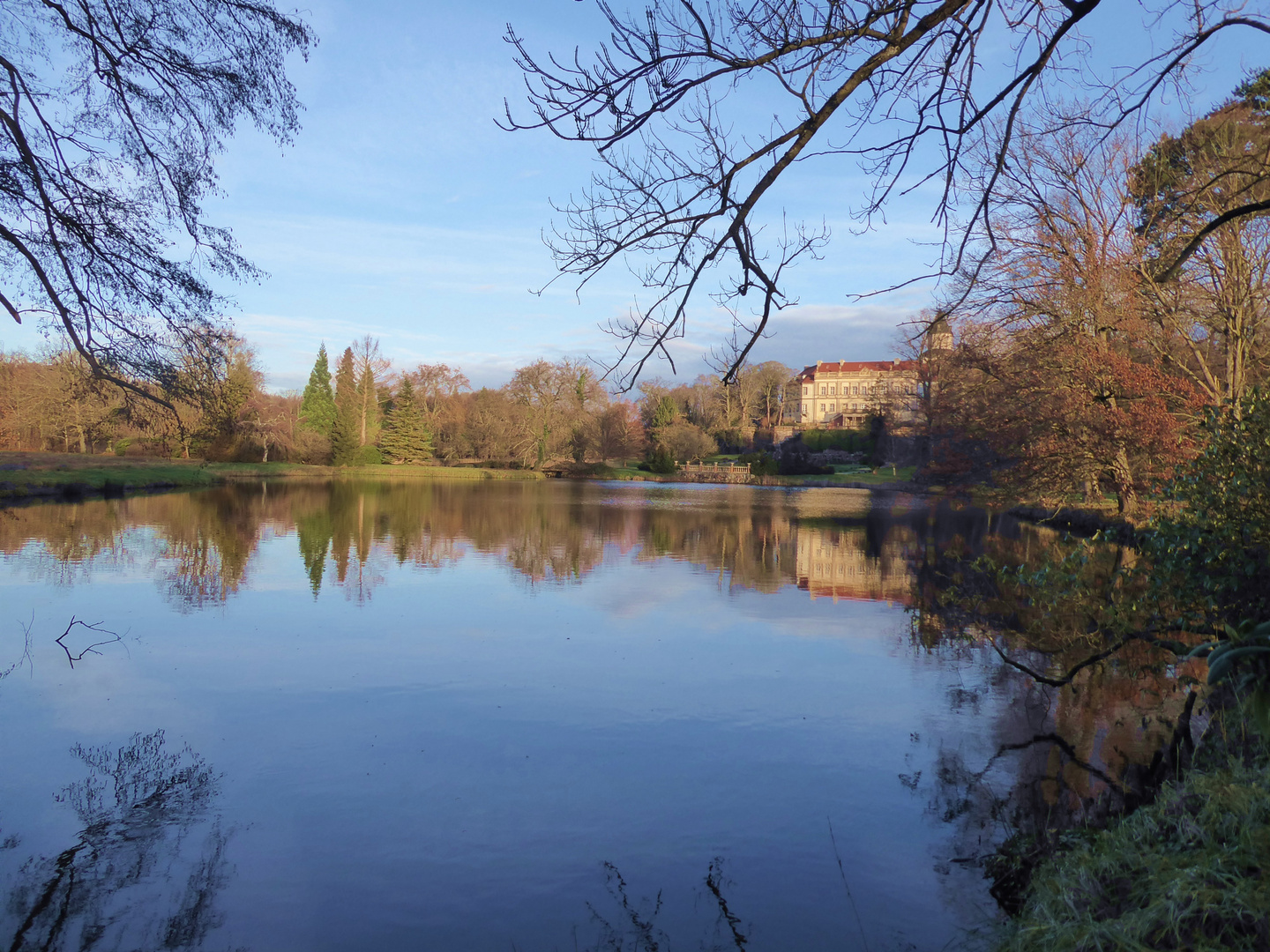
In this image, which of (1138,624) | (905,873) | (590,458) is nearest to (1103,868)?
(905,873)

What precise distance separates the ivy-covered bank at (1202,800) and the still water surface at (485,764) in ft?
2.63

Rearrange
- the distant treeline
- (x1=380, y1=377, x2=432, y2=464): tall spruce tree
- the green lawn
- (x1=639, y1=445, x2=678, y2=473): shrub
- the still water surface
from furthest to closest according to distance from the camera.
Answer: (x1=639, y1=445, x2=678, y2=473): shrub
(x1=380, y1=377, x2=432, y2=464): tall spruce tree
the distant treeline
the green lawn
the still water surface

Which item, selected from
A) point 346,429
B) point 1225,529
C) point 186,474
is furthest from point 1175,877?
point 346,429

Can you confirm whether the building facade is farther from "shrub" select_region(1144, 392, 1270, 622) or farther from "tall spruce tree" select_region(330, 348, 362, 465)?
"shrub" select_region(1144, 392, 1270, 622)

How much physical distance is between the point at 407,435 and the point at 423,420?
6.57ft

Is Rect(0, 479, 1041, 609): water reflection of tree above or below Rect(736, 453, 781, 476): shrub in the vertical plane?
below

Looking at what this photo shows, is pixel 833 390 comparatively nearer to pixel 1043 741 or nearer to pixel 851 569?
pixel 851 569

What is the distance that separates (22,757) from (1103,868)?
5975 millimetres

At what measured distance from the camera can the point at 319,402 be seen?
5800 cm

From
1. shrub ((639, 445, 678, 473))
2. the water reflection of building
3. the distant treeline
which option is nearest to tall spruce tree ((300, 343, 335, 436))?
the distant treeline

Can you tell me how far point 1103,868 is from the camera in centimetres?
301

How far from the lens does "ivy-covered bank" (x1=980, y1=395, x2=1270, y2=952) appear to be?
2.40 m

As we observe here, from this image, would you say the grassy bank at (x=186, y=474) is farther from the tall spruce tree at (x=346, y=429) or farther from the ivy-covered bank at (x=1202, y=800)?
the ivy-covered bank at (x=1202, y=800)

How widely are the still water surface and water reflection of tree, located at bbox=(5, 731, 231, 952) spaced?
0.05 feet
